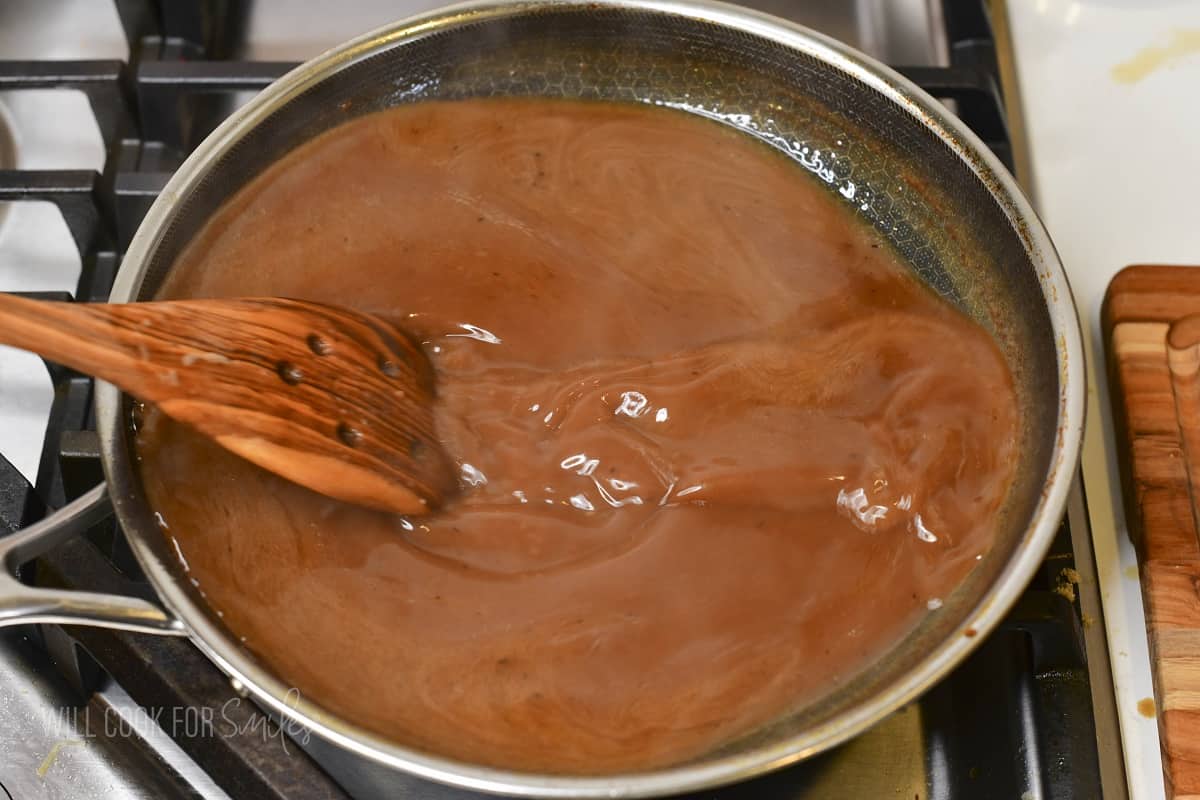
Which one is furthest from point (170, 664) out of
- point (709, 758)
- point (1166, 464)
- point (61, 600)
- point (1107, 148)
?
point (1107, 148)

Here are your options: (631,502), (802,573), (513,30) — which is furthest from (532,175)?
(802,573)

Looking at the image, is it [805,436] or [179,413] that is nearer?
[179,413]

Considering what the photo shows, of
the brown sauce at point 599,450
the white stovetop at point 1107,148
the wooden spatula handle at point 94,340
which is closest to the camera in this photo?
the wooden spatula handle at point 94,340

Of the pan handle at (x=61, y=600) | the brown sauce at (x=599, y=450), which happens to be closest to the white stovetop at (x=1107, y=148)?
the brown sauce at (x=599, y=450)

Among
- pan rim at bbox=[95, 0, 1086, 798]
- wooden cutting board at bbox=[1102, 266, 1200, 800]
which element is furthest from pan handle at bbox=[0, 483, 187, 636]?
wooden cutting board at bbox=[1102, 266, 1200, 800]

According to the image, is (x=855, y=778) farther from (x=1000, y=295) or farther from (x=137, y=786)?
(x=137, y=786)

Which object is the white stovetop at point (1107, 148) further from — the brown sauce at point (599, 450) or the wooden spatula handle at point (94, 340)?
the wooden spatula handle at point (94, 340)
